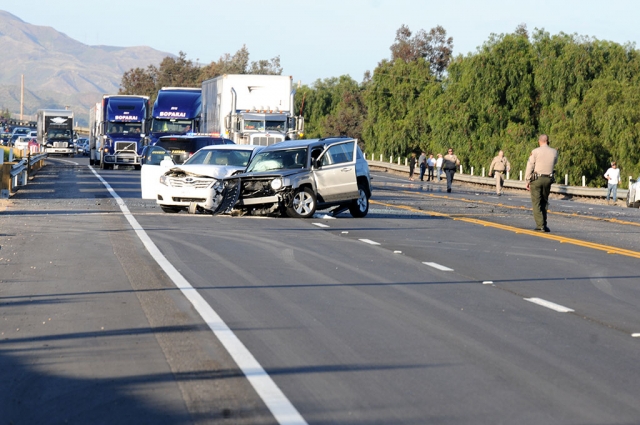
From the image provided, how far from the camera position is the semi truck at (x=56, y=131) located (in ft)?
260

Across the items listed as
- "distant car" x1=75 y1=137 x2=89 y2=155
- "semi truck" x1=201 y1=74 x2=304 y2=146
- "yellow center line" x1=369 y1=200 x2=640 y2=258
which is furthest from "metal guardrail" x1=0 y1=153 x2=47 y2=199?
"distant car" x1=75 y1=137 x2=89 y2=155

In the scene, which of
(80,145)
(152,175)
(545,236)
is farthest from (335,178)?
(80,145)

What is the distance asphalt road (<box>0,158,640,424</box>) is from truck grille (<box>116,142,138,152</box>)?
3552 cm

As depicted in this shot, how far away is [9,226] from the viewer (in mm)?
18969

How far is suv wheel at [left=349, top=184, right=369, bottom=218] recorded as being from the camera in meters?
22.7

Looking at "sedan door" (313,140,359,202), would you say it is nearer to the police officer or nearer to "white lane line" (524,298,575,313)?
the police officer

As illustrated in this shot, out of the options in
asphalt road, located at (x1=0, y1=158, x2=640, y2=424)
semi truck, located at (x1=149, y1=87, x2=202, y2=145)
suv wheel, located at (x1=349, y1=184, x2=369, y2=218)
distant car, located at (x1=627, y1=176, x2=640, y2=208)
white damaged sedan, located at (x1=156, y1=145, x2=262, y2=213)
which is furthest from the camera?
semi truck, located at (x1=149, y1=87, x2=202, y2=145)

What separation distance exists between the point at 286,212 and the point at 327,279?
10.0m

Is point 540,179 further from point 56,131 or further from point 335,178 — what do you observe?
point 56,131

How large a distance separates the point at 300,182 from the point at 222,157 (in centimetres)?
328

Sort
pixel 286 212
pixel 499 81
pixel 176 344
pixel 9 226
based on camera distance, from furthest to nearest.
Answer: pixel 499 81 → pixel 286 212 → pixel 9 226 → pixel 176 344

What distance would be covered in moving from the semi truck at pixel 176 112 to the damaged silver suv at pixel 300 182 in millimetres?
24693

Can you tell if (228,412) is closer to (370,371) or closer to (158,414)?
(158,414)

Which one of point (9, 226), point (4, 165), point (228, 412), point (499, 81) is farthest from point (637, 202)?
point (499, 81)
